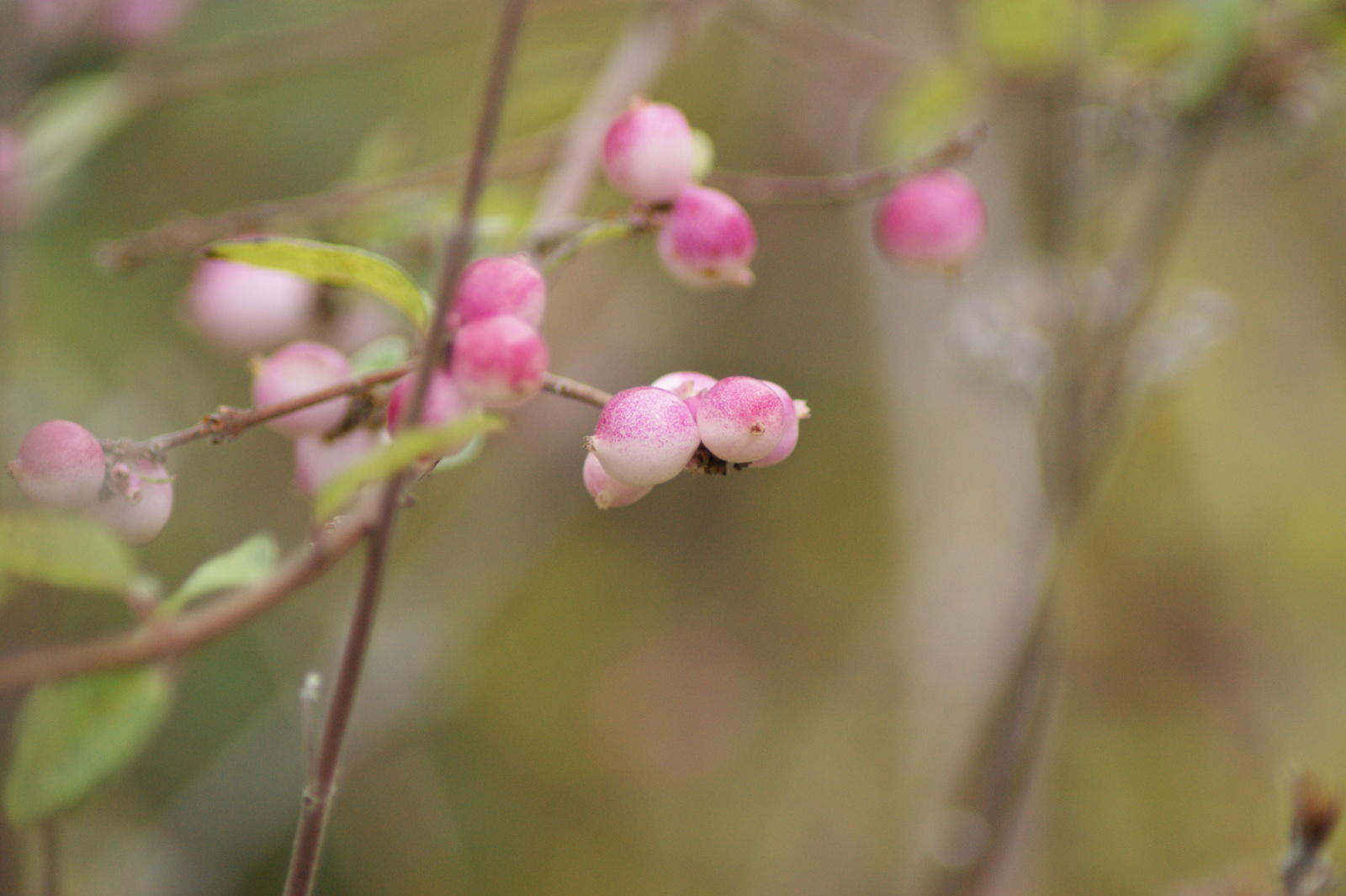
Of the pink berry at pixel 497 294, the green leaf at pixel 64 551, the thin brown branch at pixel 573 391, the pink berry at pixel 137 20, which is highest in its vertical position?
the pink berry at pixel 137 20

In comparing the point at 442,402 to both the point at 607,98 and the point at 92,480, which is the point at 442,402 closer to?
the point at 92,480

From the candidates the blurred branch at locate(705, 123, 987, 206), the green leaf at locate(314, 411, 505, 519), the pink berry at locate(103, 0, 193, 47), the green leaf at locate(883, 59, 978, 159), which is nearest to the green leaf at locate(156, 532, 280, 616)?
the green leaf at locate(314, 411, 505, 519)

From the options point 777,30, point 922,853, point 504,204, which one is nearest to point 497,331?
point 504,204

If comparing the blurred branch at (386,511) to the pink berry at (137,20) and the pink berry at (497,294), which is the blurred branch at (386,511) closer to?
the pink berry at (497,294)

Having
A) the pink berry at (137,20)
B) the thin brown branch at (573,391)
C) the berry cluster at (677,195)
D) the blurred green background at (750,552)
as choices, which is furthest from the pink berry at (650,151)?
the pink berry at (137,20)

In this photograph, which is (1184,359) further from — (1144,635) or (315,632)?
(315,632)

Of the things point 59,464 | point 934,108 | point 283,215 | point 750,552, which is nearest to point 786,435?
point 59,464
